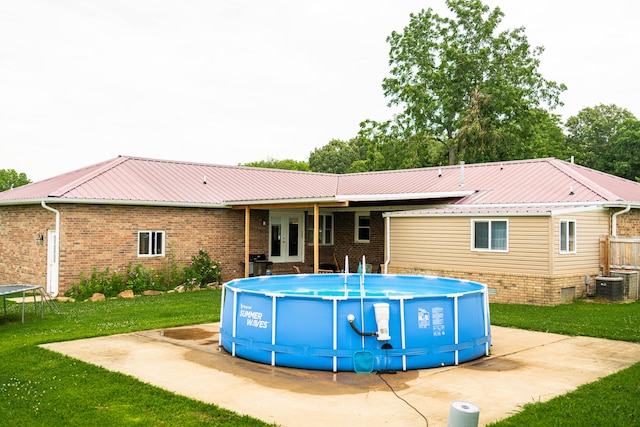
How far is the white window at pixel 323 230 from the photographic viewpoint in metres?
24.5

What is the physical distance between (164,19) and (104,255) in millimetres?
9404

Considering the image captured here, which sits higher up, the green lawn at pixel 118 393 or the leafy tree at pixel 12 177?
the leafy tree at pixel 12 177

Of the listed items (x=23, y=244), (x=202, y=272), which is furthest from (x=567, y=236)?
(x=23, y=244)

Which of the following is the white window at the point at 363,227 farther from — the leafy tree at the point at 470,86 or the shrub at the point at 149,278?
the leafy tree at the point at 470,86

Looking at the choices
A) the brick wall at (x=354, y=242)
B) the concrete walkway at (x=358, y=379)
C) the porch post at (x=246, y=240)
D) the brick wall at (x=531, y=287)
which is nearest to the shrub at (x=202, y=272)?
the porch post at (x=246, y=240)

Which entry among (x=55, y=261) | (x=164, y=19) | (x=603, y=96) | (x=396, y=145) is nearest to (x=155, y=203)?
(x=55, y=261)

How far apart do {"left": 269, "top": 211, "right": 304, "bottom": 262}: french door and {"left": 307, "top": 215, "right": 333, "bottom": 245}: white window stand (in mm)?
500

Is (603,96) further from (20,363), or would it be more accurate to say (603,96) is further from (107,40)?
(20,363)

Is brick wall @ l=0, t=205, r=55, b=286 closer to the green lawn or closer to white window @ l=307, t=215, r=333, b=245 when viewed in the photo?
the green lawn

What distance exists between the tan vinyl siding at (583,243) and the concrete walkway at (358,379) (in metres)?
5.60

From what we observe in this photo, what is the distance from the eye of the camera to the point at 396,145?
133ft

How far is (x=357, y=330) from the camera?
805 cm

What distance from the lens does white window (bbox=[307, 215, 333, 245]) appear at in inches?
965

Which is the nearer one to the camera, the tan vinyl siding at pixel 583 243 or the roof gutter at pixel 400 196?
the tan vinyl siding at pixel 583 243
